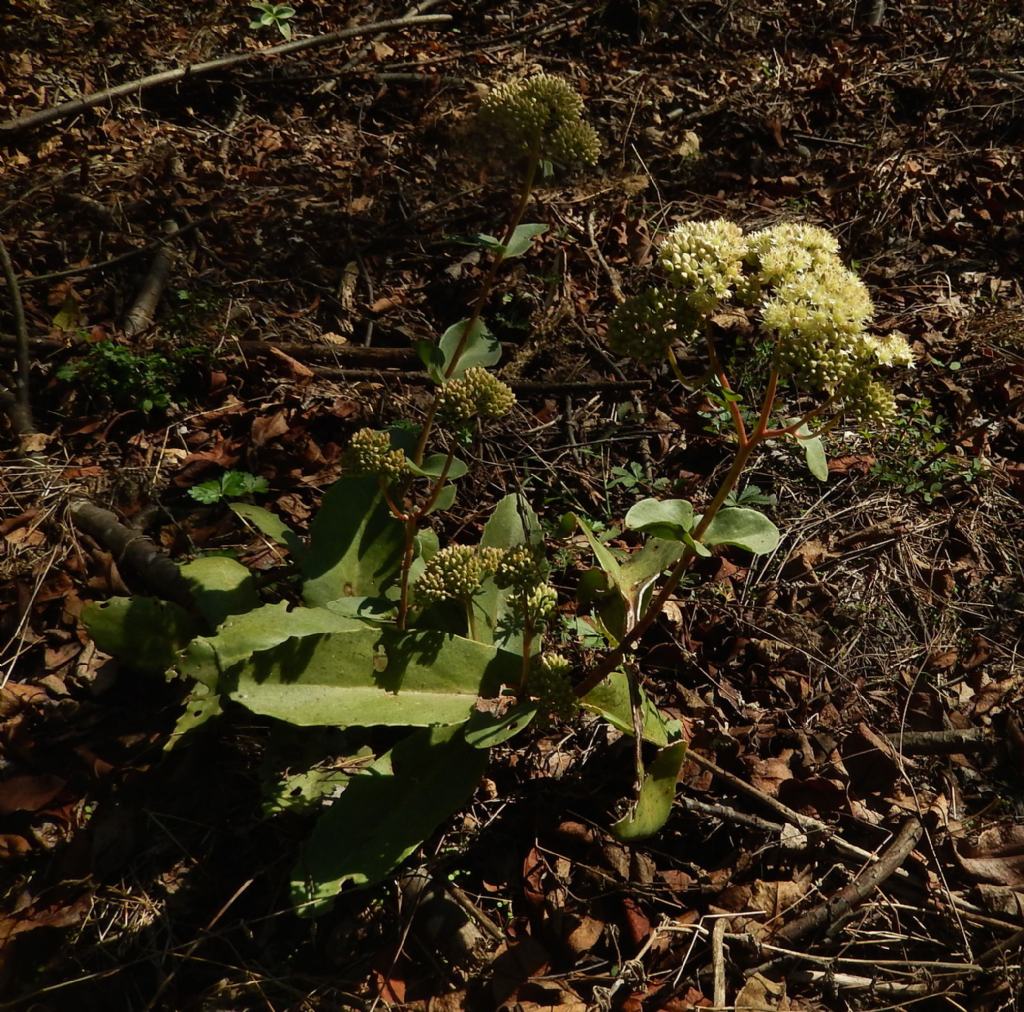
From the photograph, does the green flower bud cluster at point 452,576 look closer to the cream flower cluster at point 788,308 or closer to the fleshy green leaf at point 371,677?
the fleshy green leaf at point 371,677

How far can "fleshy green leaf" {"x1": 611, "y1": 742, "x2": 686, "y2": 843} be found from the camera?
221 cm

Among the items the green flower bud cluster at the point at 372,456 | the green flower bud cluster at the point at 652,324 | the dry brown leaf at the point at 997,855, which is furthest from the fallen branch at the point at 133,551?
the dry brown leaf at the point at 997,855

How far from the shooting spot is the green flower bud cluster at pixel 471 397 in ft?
8.00

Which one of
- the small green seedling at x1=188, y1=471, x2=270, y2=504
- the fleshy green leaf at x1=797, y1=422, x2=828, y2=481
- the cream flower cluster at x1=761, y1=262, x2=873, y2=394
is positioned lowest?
the small green seedling at x1=188, y1=471, x2=270, y2=504

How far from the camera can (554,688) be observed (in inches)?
89.4

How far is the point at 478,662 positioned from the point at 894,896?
1.38 metres

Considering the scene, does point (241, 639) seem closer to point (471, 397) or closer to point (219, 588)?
point (219, 588)

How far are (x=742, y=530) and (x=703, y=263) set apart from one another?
2.41 feet

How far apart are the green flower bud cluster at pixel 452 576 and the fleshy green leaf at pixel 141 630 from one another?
0.80 metres

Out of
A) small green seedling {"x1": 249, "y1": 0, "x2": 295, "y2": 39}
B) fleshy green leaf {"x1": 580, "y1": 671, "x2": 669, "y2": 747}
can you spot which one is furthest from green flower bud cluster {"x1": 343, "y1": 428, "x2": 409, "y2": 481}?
small green seedling {"x1": 249, "y1": 0, "x2": 295, "y2": 39}

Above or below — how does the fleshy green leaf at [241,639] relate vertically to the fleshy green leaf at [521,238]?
below

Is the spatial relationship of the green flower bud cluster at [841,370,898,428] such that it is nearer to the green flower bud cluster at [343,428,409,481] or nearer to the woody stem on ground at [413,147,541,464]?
the woody stem on ground at [413,147,541,464]

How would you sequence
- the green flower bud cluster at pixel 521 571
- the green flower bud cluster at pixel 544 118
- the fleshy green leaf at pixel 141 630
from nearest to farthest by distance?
the green flower bud cluster at pixel 521 571, the green flower bud cluster at pixel 544 118, the fleshy green leaf at pixel 141 630

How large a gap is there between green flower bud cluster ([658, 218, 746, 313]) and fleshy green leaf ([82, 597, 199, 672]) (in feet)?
5.80
